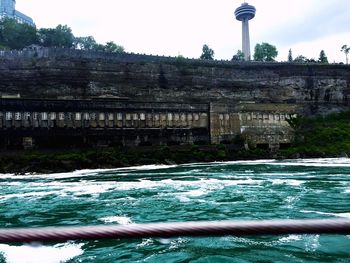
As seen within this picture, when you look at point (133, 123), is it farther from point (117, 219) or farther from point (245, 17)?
point (245, 17)

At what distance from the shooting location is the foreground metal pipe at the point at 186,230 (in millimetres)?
1728

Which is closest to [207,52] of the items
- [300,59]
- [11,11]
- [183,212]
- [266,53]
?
[266,53]

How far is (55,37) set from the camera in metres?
80.8

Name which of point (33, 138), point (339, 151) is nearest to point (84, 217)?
point (33, 138)

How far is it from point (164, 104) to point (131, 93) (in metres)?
9.37

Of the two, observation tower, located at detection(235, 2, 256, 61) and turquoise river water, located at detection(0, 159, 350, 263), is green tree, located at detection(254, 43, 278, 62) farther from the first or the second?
turquoise river water, located at detection(0, 159, 350, 263)

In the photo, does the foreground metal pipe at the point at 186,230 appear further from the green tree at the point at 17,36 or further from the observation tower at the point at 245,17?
the observation tower at the point at 245,17

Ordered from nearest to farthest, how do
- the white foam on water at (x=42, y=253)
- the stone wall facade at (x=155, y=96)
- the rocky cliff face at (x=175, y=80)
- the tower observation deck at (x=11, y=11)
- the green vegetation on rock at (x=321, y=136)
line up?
the white foam on water at (x=42, y=253) → the stone wall facade at (x=155, y=96) → the green vegetation on rock at (x=321, y=136) → the rocky cliff face at (x=175, y=80) → the tower observation deck at (x=11, y=11)

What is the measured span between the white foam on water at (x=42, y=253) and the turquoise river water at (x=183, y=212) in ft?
0.07

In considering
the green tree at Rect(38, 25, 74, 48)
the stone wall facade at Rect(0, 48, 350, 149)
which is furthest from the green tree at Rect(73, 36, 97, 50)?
the stone wall facade at Rect(0, 48, 350, 149)

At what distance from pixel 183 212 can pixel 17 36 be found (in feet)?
246

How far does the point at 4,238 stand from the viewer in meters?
1.73

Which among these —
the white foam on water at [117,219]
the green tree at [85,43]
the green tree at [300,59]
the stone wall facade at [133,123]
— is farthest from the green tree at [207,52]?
the white foam on water at [117,219]

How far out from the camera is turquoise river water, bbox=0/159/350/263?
26.7ft
